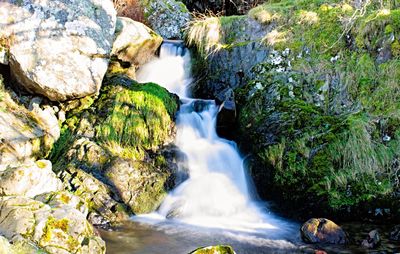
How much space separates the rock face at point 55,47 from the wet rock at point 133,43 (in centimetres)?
102

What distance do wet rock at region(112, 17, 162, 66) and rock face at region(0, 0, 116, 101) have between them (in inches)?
40.2

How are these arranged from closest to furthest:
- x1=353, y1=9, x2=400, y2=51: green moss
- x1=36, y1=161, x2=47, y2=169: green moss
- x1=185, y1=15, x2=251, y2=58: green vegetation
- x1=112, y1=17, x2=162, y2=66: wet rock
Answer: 1. x1=36, y1=161, x2=47, y2=169: green moss
2. x1=353, y1=9, x2=400, y2=51: green moss
3. x1=112, y1=17, x2=162, y2=66: wet rock
4. x1=185, y1=15, x2=251, y2=58: green vegetation

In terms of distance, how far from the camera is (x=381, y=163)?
19.4 feet

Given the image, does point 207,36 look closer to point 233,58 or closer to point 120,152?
point 233,58

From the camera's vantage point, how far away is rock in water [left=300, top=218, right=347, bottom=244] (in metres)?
5.12

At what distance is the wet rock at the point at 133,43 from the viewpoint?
340 inches

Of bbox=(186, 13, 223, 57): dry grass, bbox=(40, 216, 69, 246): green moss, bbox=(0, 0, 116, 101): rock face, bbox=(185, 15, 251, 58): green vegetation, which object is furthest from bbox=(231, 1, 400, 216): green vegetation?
bbox=(40, 216, 69, 246): green moss

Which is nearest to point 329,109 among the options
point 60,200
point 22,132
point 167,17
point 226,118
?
point 226,118

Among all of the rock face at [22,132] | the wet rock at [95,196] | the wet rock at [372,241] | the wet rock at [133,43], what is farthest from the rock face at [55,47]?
the wet rock at [372,241]

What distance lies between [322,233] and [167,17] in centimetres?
854

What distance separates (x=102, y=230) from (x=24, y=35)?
3838 millimetres

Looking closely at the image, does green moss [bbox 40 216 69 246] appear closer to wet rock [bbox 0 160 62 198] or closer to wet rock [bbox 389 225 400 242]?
wet rock [bbox 0 160 62 198]

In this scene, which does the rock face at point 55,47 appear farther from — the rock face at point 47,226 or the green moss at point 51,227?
the green moss at point 51,227

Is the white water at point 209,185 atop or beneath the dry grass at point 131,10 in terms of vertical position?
beneath
